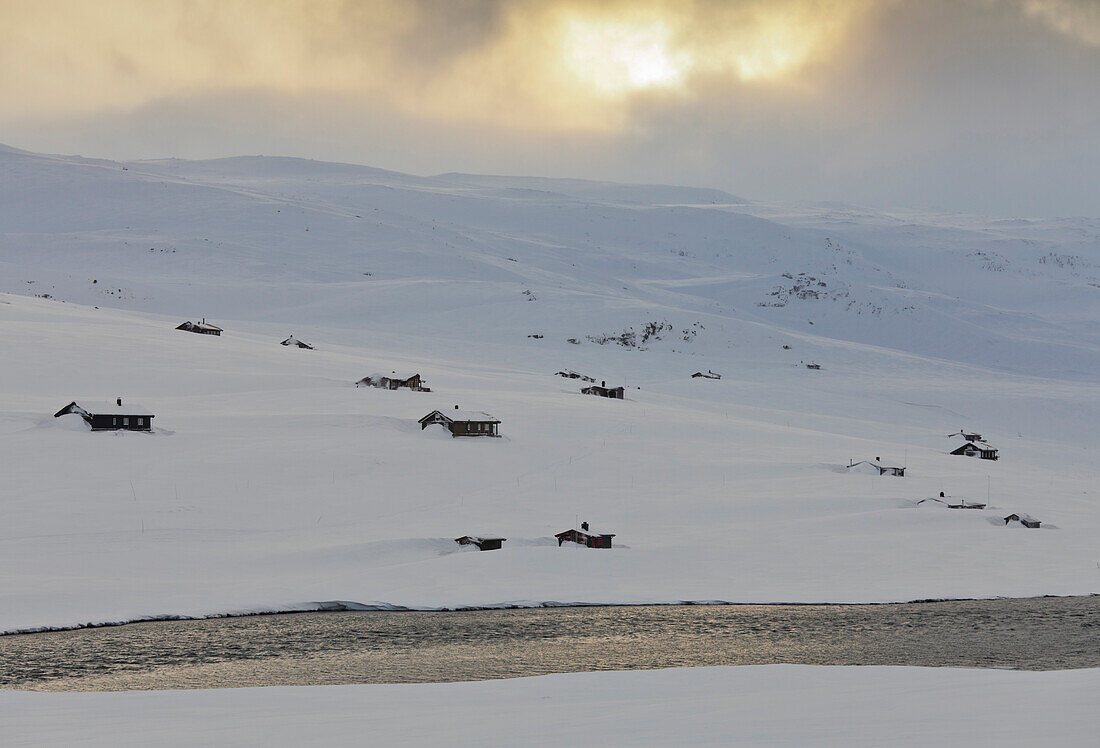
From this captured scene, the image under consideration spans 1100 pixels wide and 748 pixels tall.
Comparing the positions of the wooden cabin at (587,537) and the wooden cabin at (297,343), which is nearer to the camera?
the wooden cabin at (587,537)

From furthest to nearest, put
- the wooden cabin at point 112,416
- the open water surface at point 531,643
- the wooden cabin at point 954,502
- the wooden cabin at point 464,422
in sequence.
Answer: the wooden cabin at point 464,422
the wooden cabin at point 112,416
the wooden cabin at point 954,502
the open water surface at point 531,643

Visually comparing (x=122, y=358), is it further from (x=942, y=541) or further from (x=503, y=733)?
(x=503, y=733)

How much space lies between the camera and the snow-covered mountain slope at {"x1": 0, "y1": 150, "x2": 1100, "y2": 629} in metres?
35.4

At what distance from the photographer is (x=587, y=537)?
37844mm

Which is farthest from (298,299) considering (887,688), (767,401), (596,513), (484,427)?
(887,688)

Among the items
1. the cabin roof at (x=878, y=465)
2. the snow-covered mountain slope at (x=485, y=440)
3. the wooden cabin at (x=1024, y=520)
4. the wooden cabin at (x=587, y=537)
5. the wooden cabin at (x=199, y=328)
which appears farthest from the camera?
the wooden cabin at (x=199, y=328)

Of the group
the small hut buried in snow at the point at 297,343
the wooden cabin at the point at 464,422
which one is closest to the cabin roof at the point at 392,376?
the wooden cabin at the point at 464,422

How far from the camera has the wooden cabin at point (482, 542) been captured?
37250 mm

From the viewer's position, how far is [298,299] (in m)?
107

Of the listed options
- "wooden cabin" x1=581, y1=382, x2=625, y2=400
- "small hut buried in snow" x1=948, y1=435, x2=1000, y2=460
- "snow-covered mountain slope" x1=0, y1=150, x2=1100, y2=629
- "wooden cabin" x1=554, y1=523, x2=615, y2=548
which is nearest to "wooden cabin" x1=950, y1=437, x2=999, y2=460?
"small hut buried in snow" x1=948, y1=435, x2=1000, y2=460

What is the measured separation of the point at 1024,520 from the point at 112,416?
114 feet

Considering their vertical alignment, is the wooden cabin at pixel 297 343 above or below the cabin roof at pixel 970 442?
above

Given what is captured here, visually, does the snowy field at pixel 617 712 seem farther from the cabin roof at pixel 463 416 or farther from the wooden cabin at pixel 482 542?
the cabin roof at pixel 463 416

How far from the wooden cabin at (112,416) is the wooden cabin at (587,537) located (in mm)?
19046
